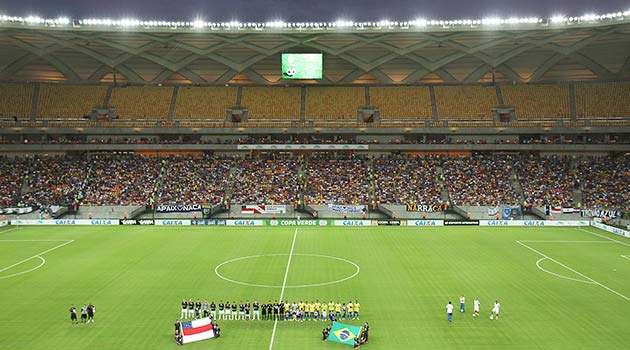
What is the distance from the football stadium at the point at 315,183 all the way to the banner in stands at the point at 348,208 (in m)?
0.24

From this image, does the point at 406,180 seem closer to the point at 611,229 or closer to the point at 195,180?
the point at 611,229

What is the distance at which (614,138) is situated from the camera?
7194 centimetres

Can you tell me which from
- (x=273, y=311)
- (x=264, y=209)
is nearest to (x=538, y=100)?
(x=264, y=209)

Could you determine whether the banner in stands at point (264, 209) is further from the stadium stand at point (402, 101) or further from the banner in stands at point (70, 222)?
the stadium stand at point (402, 101)

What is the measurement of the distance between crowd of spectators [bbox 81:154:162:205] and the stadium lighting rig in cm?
1899

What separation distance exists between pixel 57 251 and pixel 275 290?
2286 cm

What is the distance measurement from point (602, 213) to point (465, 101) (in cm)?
2751

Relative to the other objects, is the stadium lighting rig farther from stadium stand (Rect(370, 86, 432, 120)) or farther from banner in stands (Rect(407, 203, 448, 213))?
banner in stands (Rect(407, 203, 448, 213))

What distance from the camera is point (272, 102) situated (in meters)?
78.6

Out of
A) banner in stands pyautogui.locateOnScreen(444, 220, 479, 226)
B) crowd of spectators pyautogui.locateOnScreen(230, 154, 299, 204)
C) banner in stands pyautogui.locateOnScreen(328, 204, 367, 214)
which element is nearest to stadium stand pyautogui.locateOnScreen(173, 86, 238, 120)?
crowd of spectators pyautogui.locateOnScreen(230, 154, 299, 204)

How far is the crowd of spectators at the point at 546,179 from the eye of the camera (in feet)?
204

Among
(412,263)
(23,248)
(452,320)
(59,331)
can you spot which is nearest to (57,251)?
(23,248)

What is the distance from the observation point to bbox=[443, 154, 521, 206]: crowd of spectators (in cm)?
6253

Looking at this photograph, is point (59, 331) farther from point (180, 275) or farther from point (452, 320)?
point (452, 320)
